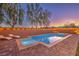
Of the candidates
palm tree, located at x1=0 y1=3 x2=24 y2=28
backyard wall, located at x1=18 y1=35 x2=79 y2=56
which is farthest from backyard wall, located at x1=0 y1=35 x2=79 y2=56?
palm tree, located at x1=0 y1=3 x2=24 y2=28

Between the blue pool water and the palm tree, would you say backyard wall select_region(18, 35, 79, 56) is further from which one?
the palm tree

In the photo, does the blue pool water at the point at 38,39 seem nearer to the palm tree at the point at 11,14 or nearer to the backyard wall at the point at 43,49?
the backyard wall at the point at 43,49

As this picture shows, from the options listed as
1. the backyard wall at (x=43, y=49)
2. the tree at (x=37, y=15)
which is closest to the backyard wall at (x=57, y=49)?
the backyard wall at (x=43, y=49)

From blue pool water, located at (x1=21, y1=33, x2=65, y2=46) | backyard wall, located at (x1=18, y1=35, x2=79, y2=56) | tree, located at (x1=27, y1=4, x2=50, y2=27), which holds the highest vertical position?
tree, located at (x1=27, y1=4, x2=50, y2=27)

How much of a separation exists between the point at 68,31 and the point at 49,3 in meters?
0.28

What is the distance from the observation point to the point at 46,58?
3.73 ft

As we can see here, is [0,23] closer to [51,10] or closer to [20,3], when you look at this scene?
[20,3]

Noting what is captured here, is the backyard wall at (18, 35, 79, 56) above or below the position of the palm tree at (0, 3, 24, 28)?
below

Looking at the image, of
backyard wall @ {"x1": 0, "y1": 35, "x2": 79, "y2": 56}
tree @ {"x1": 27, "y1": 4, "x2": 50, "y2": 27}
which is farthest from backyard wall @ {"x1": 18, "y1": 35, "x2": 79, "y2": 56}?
tree @ {"x1": 27, "y1": 4, "x2": 50, "y2": 27}

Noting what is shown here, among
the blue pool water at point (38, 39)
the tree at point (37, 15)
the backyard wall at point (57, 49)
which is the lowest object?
the backyard wall at point (57, 49)

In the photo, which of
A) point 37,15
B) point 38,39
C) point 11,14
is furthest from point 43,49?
point 11,14

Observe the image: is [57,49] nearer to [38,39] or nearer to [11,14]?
[38,39]

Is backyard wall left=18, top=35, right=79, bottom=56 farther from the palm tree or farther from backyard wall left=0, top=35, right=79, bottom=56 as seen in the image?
the palm tree

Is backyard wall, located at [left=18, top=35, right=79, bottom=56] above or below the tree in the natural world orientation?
below
